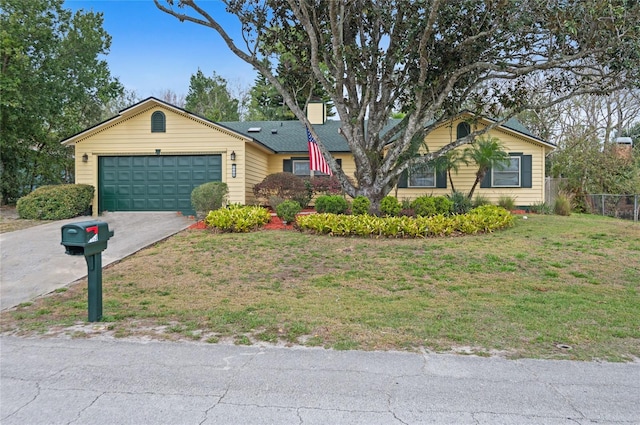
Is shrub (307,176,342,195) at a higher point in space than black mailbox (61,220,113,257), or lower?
higher

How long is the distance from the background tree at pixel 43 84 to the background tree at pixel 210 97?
54.9 ft

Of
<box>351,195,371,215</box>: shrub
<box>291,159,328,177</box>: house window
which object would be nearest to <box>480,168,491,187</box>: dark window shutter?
<box>291,159,328,177</box>: house window

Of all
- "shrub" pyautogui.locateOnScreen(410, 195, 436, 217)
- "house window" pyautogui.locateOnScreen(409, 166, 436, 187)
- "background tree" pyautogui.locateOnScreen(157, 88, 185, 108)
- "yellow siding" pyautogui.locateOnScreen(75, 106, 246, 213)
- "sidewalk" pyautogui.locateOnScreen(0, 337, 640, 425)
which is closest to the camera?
"sidewalk" pyautogui.locateOnScreen(0, 337, 640, 425)

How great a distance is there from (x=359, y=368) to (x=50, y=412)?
236 centimetres

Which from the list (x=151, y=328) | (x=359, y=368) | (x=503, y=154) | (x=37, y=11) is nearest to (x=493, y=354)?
(x=359, y=368)

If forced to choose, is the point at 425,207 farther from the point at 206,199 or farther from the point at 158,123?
the point at 158,123

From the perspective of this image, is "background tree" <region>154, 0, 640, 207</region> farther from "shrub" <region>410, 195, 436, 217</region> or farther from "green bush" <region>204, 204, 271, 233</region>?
"green bush" <region>204, 204, 271, 233</region>

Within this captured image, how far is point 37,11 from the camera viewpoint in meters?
16.6

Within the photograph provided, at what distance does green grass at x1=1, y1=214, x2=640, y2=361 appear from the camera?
471cm

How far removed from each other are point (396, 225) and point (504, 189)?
827 cm

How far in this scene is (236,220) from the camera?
11453 millimetres

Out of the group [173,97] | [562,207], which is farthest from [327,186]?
Answer: [173,97]

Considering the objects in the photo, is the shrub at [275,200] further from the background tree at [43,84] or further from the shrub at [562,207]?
the shrub at [562,207]

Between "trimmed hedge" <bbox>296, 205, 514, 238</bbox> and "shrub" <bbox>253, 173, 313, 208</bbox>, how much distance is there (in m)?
2.65
